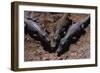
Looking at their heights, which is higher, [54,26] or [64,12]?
[64,12]

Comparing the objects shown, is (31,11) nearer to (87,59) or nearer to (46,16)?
(46,16)

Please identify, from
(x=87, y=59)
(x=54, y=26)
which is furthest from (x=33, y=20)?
(x=87, y=59)

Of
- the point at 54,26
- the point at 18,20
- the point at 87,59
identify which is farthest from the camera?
the point at 87,59

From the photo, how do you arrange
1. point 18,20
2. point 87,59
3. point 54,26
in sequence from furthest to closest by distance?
point 87,59
point 54,26
point 18,20

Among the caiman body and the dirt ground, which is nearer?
the dirt ground

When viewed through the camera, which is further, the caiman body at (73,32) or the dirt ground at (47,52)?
the caiman body at (73,32)

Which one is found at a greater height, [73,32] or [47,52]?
[73,32]

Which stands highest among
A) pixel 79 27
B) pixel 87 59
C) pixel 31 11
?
pixel 31 11

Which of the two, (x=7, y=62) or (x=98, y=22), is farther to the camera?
(x=98, y=22)
